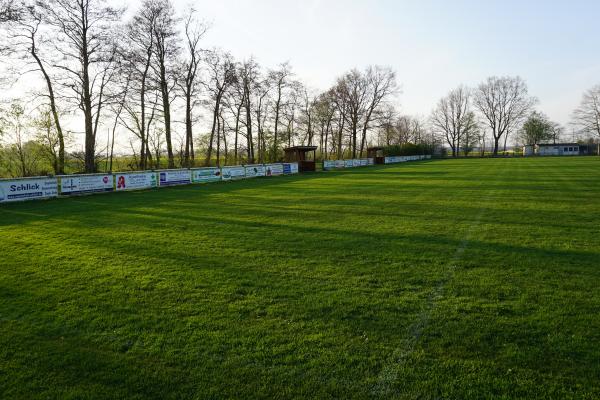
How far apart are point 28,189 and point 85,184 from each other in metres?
2.69

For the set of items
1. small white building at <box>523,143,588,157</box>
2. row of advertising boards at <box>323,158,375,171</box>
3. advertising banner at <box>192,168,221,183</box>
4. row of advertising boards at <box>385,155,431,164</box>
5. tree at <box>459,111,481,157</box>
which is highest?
tree at <box>459,111,481,157</box>

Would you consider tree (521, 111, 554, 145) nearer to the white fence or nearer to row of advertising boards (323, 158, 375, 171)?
row of advertising boards (323, 158, 375, 171)

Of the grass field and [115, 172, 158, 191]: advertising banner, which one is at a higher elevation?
[115, 172, 158, 191]: advertising banner

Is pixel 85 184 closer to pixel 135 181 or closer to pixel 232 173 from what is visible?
pixel 135 181

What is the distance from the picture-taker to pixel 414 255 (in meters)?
6.69

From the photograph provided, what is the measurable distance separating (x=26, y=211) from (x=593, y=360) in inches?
635

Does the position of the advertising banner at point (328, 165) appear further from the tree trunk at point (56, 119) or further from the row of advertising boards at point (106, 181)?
the tree trunk at point (56, 119)

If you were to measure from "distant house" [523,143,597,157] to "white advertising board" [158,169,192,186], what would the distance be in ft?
292

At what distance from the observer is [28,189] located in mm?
16203

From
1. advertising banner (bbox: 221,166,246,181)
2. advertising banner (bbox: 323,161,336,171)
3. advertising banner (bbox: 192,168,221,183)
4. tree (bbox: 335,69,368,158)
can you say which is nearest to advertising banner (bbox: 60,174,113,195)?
advertising banner (bbox: 192,168,221,183)

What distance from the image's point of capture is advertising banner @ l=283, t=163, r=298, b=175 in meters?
35.4

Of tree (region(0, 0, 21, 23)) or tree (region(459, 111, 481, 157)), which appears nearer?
tree (region(0, 0, 21, 23))

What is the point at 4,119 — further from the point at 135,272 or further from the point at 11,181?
the point at 135,272

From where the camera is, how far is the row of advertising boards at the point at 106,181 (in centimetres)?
1585
